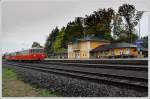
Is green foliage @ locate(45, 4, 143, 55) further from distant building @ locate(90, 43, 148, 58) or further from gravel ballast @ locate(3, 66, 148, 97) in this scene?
gravel ballast @ locate(3, 66, 148, 97)

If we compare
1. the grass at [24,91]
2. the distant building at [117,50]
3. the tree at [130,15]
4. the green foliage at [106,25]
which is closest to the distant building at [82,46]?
the distant building at [117,50]

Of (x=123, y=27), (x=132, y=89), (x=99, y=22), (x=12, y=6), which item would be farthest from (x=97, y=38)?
(x=132, y=89)

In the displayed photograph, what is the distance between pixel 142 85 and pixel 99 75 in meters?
3.10

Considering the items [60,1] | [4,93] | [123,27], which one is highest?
[60,1]

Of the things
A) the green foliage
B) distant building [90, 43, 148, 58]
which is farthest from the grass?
distant building [90, 43, 148, 58]

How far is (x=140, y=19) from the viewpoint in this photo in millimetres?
9188

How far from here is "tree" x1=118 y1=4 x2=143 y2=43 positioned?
940 centimetres

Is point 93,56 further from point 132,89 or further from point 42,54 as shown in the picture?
point 42,54

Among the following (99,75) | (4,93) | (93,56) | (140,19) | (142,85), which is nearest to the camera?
(142,85)

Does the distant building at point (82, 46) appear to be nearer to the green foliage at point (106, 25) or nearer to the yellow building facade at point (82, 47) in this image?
the yellow building facade at point (82, 47)

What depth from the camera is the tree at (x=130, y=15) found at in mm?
9402

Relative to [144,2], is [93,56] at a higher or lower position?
lower

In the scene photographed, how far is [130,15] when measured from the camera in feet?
34.3

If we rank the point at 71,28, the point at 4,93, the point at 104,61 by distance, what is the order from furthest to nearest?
the point at 104,61
the point at 71,28
the point at 4,93
